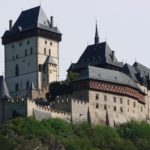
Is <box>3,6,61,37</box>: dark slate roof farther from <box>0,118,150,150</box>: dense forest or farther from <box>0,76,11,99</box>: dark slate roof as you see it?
<box>0,118,150,150</box>: dense forest

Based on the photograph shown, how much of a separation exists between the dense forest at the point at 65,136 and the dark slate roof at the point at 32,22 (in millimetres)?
21924

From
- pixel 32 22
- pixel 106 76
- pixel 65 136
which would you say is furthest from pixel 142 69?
pixel 65 136

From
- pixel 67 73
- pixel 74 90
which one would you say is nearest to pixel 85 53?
pixel 67 73

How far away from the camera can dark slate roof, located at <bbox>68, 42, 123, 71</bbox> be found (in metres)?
135

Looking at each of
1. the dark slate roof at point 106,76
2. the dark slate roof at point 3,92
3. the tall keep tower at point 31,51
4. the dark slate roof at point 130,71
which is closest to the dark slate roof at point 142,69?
the dark slate roof at point 130,71

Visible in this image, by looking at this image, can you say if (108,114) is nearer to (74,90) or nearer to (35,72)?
(74,90)

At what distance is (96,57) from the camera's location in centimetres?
13575

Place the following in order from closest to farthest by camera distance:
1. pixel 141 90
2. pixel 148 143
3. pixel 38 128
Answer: pixel 38 128
pixel 148 143
pixel 141 90

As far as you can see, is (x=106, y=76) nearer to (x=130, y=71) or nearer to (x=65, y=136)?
(x=130, y=71)

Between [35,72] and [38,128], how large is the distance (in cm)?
2549

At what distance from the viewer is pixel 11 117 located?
115125mm

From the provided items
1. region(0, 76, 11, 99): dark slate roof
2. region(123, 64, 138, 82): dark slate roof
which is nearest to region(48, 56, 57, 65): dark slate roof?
region(123, 64, 138, 82): dark slate roof

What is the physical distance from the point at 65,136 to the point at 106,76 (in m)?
16.0

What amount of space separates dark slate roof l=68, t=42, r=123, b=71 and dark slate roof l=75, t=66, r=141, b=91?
13.0 ft
